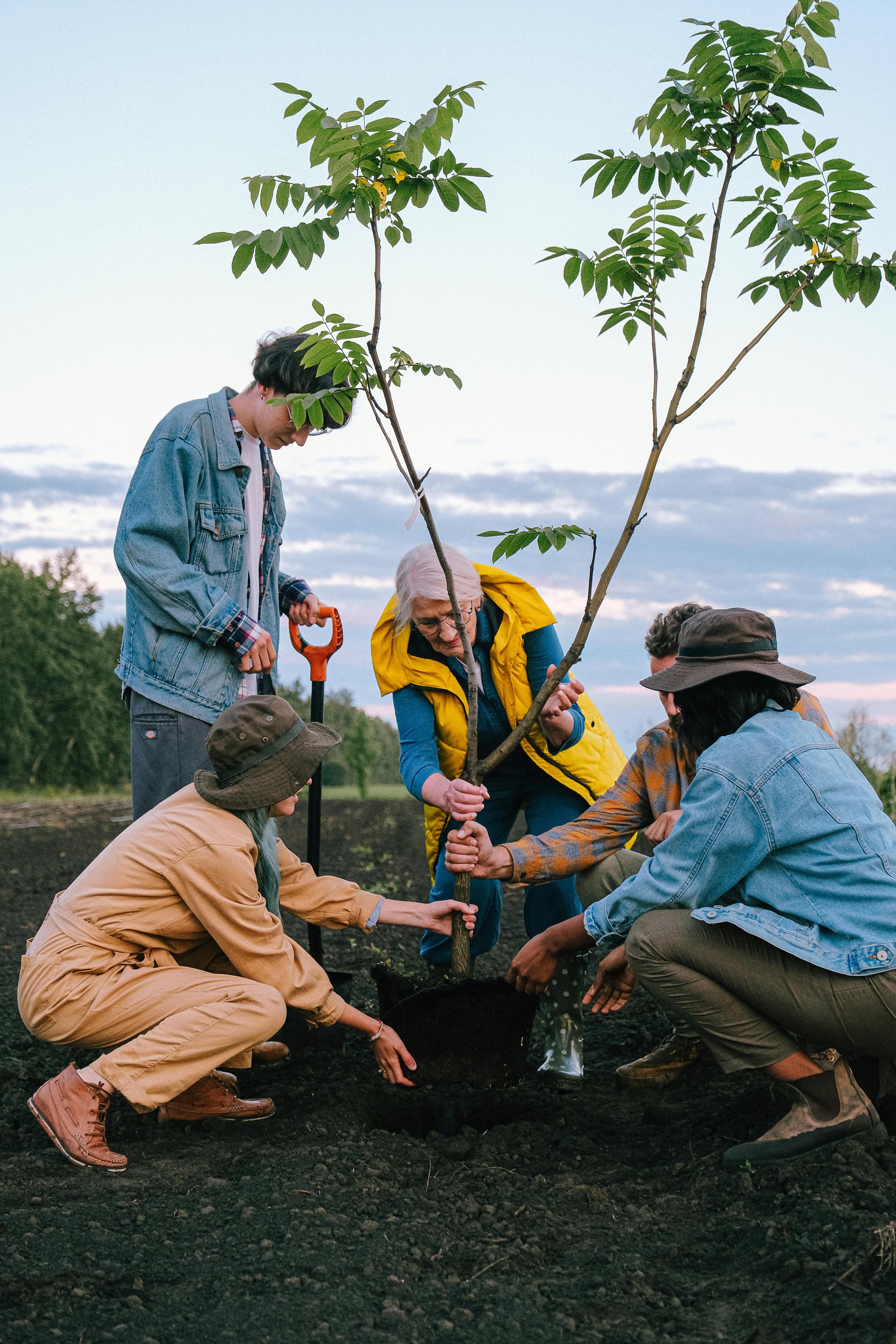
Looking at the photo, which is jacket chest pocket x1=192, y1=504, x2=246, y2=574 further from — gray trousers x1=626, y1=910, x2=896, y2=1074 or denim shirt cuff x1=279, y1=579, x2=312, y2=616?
gray trousers x1=626, y1=910, x2=896, y2=1074

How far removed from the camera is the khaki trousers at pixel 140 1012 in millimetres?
2971

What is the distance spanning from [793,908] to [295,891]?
1.61 m

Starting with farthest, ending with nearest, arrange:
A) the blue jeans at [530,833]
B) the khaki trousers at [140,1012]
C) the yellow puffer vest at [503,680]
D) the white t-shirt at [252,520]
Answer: the blue jeans at [530,833], the yellow puffer vest at [503,680], the white t-shirt at [252,520], the khaki trousers at [140,1012]

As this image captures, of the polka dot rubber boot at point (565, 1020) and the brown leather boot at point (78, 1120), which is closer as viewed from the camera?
the brown leather boot at point (78, 1120)

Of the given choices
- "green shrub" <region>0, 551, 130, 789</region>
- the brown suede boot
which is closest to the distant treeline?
"green shrub" <region>0, 551, 130, 789</region>

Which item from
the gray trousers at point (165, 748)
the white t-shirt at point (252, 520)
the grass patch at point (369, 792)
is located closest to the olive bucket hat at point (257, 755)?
the gray trousers at point (165, 748)

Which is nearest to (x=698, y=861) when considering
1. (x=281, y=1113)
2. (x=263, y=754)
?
(x=263, y=754)

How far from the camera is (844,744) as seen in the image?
953cm

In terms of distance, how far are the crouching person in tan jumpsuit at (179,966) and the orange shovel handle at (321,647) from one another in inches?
36.2

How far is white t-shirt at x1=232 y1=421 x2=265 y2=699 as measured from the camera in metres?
3.56

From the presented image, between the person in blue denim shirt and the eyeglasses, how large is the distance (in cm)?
87

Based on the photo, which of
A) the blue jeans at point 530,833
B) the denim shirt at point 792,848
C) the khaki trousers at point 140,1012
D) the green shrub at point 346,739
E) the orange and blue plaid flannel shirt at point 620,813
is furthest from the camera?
the green shrub at point 346,739

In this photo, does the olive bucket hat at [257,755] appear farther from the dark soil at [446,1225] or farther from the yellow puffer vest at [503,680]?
the dark soil at [446,1225]

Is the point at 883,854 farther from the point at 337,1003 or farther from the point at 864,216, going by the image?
the point at 864,216
